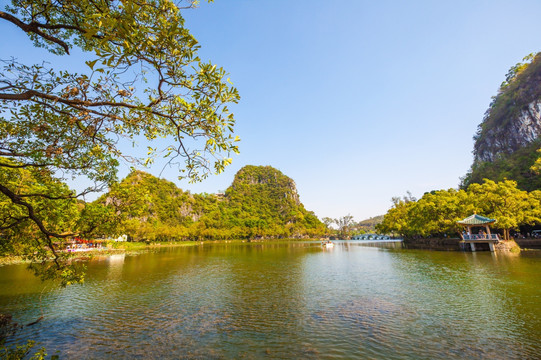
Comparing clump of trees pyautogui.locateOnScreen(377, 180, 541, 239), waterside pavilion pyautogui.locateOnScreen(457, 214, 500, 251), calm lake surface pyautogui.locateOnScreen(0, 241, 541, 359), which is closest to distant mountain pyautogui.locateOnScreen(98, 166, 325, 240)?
calm lake surface pyautogui.locateOnScreen(0, 241, 541, 359)

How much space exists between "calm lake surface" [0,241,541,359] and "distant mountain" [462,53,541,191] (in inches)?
1925

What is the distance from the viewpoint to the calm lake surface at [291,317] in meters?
8.97

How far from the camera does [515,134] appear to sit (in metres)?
71.9

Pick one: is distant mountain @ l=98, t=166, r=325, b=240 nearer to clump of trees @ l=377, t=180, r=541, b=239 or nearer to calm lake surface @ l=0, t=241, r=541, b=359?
calm lake surface @ l=0, t=241, r=541, b=359

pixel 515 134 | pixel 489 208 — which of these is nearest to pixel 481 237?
pixel 489 208

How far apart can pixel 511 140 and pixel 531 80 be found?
1788cm

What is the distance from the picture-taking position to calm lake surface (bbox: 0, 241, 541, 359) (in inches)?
353

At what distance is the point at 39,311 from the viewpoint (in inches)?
535

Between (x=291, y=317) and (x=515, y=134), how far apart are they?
9484cm

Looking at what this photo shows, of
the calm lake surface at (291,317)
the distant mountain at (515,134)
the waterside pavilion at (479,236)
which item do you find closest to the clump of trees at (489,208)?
the waterside pavilion at (479,236)

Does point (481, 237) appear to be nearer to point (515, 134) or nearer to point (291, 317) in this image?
point (291, 317)

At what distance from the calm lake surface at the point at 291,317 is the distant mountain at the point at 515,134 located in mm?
48903

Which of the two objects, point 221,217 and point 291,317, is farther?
point 221,217

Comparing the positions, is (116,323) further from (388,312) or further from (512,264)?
(512,264)
